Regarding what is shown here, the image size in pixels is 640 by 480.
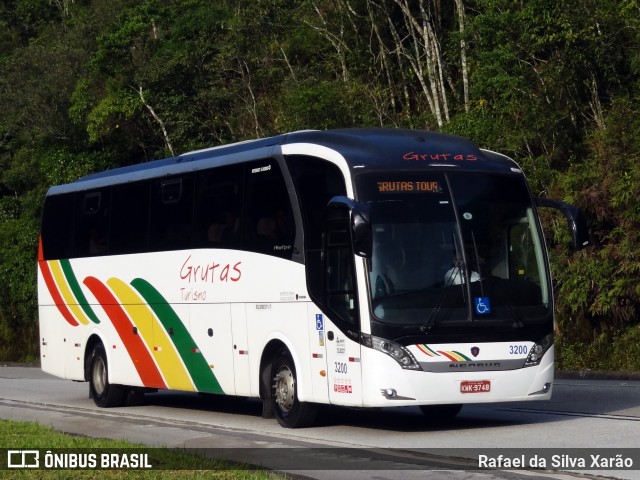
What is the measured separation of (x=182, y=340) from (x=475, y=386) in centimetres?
592

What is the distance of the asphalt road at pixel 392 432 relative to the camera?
11.6m

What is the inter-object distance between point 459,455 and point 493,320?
250cm

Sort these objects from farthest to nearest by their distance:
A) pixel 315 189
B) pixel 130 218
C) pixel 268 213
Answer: pixel 130 218 → pixel 268 213 → pixel 315 189

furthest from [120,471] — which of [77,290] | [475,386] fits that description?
[77,290]

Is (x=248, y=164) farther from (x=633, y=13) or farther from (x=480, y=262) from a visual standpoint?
(x=633, y=13)

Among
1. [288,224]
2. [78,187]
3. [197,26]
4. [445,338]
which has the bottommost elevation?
[445,338]

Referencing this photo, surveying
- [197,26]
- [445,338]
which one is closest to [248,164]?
[445,338]

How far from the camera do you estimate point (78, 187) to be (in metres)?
22.5

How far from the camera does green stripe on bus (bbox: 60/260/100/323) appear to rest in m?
21.7

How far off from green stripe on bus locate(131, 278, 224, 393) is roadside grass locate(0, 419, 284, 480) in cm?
366

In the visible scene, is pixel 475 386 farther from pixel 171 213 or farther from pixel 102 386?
pixel 102 386

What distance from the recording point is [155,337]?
19578 mm

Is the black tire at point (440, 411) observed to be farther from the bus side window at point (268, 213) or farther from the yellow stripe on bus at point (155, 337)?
the yellow stripe on bus at point (155, 337)

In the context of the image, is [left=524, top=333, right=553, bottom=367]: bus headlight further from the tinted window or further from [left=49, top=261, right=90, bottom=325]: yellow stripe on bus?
[left=49, top=261, right=90, bottom=325]: yellow stripe on bus
